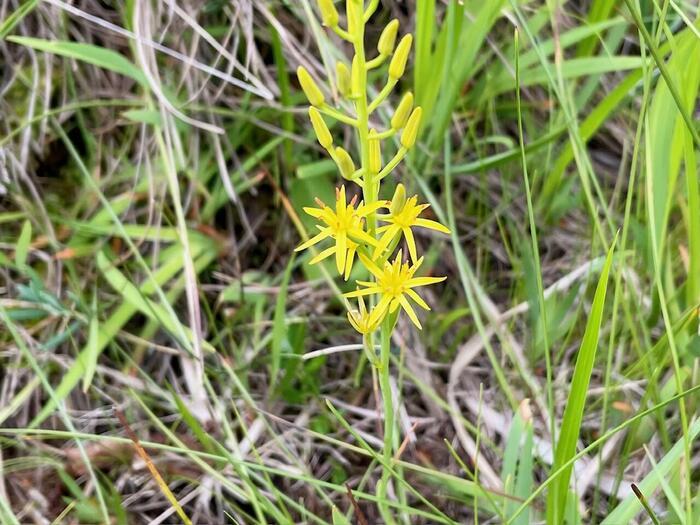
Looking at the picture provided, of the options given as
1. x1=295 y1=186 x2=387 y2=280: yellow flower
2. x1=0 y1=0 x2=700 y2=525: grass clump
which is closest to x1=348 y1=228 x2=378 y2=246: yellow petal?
x1=295 y1=186 x2=387 y2=280: yellow flower

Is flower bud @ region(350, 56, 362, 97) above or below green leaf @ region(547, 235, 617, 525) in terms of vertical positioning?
above

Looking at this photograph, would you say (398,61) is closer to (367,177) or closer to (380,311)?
(367,177)

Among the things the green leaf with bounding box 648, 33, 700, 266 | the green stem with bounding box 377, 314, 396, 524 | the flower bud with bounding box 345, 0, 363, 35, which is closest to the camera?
the flower bud with bounding box 345, 0, 363, 35

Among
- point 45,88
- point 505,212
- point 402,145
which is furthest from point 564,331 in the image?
point 45,88

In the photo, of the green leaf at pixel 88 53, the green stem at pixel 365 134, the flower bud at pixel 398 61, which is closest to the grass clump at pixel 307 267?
the green leaf at pixel 88 53

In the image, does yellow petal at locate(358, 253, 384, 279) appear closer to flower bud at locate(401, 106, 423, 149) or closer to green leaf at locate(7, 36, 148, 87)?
flower bud at locate(401, 106, 423, 149)

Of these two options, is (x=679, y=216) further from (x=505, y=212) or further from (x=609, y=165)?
(x=505, y=212)

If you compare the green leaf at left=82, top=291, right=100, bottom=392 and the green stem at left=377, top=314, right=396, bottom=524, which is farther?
the green leaf at left=82, top=291, right=100, bottom=392

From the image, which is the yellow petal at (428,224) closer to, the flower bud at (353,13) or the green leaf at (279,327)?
the flower bud at (353,13)
